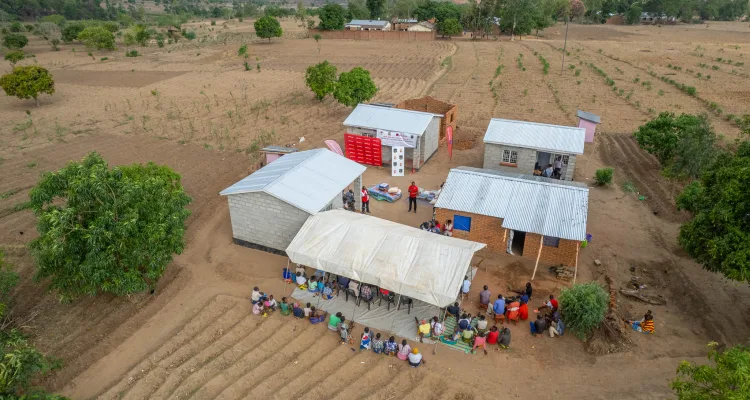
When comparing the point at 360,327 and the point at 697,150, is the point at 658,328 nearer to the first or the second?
the point at 360,327

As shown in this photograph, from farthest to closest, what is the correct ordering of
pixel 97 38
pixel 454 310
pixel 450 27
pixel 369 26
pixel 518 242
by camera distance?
pixel 369 26 → pixel 450 27 → pixel 97 38 → pixel 518 242 → pixel 454 310

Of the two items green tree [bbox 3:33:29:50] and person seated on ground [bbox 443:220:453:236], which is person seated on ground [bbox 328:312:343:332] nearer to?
person seated on ground [bbox 443:220:453:236]

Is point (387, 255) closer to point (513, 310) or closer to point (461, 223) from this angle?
point (513, 310)

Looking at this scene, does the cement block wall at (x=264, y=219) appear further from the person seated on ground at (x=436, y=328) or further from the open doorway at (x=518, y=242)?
the open doorway at (x=518, y=242)

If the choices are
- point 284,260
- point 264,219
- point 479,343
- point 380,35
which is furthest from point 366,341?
point 380,35

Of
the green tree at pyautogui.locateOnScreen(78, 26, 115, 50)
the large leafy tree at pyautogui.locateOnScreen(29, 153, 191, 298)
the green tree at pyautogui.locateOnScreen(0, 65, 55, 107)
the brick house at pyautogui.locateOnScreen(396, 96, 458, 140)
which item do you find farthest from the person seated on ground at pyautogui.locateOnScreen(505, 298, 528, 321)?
the green tree at pyautogui.locateOnScreen(78, 26, 115, 50)

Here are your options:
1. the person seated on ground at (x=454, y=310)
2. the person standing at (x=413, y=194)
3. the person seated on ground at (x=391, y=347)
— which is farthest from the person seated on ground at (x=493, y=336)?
the person standing at (x=413, y=194)

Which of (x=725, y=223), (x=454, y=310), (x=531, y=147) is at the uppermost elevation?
(x=725, y=223)
